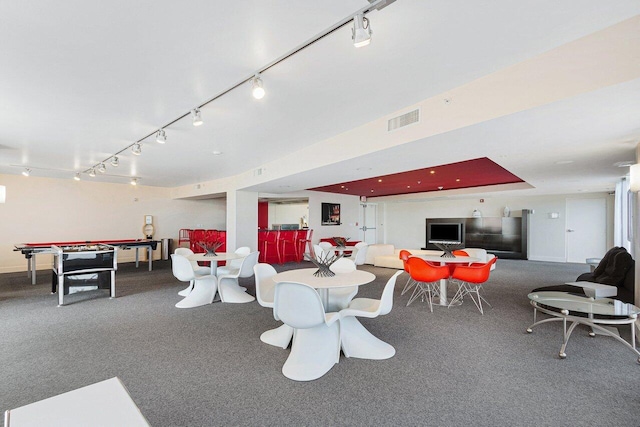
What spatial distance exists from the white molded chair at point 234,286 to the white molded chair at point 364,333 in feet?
8.14

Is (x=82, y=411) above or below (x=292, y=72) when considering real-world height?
below

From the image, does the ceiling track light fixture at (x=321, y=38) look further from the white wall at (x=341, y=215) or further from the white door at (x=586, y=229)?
the white door at (x=586, y=229)

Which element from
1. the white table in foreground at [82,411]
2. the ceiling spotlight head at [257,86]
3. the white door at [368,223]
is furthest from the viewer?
the white door at [368,223]

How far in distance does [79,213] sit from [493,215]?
1484 centimetres

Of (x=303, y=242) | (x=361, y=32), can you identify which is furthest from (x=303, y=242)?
(x=361, y=32)

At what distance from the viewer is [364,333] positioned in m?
3.27

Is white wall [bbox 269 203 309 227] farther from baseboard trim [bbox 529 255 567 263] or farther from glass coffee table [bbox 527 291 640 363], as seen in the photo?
glass coffee table [bbox 527 291 640 363]

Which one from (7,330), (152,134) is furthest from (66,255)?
(152,134)

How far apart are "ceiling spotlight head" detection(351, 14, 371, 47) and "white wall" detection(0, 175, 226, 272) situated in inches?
436

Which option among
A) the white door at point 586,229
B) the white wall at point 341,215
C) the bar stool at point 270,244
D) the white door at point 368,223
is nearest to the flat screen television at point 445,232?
the white door at point 368,223

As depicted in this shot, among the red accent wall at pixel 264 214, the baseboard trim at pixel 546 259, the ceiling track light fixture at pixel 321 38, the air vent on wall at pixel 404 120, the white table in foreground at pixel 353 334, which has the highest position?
the ceiling track light fixture at pixel 321 38

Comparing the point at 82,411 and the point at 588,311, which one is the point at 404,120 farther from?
the point at 82,411

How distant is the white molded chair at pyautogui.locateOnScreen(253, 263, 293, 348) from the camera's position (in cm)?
334

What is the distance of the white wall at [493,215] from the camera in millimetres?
10578
